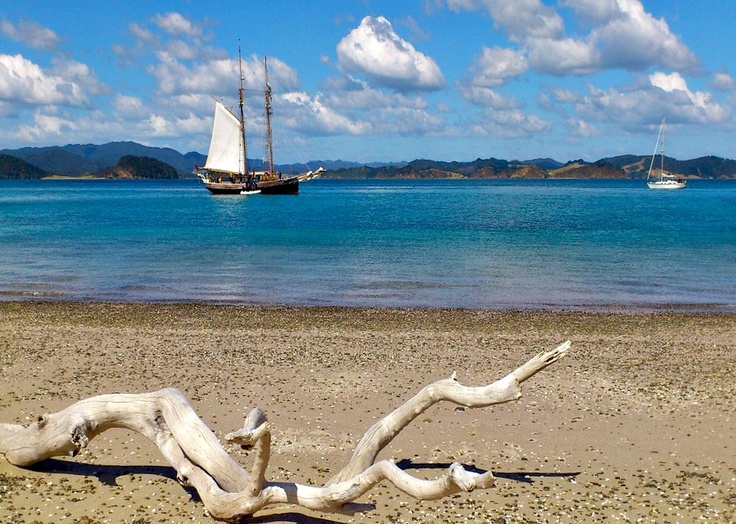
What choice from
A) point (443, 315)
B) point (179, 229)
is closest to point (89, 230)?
point (179, 229)

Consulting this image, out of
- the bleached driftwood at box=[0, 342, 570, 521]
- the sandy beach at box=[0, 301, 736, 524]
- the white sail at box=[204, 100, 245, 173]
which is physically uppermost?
the white sail at box=[204, 100, 245, 173]

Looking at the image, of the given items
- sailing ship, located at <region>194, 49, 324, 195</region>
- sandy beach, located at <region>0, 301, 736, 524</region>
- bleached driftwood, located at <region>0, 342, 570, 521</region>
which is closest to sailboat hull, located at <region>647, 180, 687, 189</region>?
sailing ship, located at <region>194, 49, 324, 195</region>

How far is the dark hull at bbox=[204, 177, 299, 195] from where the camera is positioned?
12381 cm

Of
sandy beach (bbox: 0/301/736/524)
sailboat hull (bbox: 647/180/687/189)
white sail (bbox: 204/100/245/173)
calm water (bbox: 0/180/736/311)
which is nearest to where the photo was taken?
sandy beach (bbox: 0/301/736/524)

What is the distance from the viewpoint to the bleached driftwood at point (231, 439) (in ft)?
23.0

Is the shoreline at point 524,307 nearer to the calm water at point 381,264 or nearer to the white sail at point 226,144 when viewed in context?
the calm water at point 381,264

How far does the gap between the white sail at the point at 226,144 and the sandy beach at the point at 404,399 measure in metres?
98.6

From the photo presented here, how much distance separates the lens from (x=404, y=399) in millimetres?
12062

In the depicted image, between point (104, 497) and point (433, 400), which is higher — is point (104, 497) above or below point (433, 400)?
below

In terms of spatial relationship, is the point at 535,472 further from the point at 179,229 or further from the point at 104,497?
the point at 179,229

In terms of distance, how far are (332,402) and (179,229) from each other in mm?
51161

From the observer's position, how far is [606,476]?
8891 millimetres

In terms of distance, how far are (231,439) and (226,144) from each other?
11541cm

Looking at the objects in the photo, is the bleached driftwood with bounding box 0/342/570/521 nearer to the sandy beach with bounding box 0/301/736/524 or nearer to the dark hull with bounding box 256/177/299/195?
the sandy beach with bounding box 0/301/736/524
